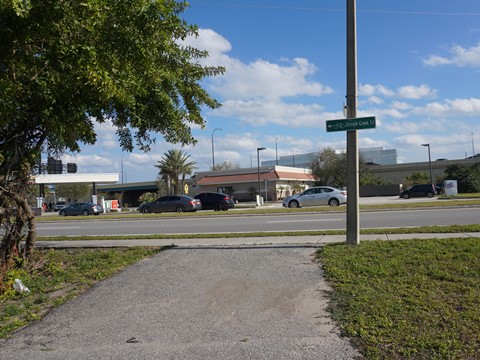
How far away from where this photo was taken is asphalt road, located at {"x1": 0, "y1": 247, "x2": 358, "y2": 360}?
4.96 metres

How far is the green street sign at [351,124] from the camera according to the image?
29.1 ft

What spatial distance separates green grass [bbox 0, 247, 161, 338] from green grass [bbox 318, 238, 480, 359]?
164 inches

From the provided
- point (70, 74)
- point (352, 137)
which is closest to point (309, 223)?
point (352, 137)

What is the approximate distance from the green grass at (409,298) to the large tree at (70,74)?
4.34m

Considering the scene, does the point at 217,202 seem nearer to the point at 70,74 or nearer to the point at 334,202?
the point at 334,202

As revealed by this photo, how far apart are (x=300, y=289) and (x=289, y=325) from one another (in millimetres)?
1271

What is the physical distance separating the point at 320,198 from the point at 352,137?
21.2m

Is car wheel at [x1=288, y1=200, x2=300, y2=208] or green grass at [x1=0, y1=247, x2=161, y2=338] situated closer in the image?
green grass at [x1=0, y1=247, x2=161, y2=338]

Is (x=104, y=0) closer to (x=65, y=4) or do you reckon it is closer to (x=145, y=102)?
(x=65, y=4)

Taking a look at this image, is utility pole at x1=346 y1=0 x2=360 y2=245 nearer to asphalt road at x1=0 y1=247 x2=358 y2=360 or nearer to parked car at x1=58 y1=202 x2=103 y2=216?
asphalt road at x1=0 y1=247 x2=358 y2=360

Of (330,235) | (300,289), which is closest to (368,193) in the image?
(330,235)

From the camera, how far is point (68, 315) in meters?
6.41

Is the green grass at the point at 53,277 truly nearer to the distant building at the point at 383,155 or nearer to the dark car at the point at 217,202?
the dark car at the point at 217,202

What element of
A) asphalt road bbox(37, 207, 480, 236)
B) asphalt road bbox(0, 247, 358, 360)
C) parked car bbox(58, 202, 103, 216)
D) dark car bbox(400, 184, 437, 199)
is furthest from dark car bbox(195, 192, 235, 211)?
asphalt road bbox(0, 247, 358, 360)
